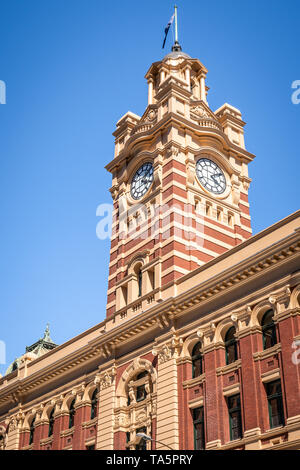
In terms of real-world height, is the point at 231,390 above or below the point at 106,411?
below

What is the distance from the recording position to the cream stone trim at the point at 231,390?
3222cm

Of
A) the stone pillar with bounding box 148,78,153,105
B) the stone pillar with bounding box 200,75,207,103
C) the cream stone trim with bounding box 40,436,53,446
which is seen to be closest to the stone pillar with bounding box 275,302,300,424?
the cream stone trim with bounding box 40,436,53,446

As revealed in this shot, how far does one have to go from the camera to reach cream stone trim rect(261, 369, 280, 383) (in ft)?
99.8

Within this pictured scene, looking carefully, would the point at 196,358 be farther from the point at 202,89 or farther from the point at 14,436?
the point at 202,89

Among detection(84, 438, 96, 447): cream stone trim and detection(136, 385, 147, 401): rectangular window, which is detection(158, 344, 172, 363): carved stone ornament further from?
detection(84, 438, 96, 447): cream stone trim

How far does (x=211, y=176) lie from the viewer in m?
47.8

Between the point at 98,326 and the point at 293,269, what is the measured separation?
1748cm

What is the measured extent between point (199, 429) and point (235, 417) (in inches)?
105

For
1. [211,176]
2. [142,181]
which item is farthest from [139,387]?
[211,176]

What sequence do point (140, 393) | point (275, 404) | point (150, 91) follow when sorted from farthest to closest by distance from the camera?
point (150, 91)
point (140, 393)
point (275, 404)

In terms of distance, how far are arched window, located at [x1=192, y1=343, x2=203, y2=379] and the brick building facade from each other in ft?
0.20

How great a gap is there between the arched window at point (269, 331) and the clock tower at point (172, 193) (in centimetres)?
737
